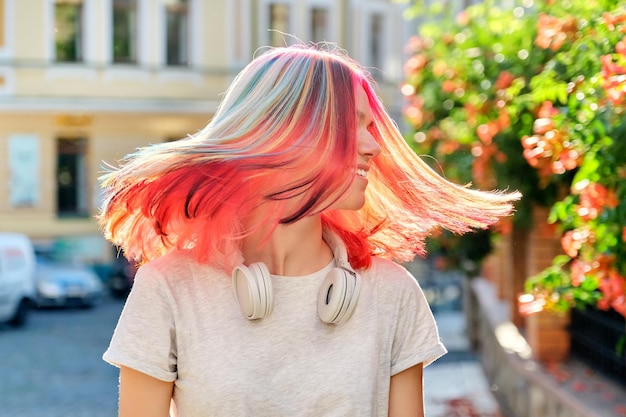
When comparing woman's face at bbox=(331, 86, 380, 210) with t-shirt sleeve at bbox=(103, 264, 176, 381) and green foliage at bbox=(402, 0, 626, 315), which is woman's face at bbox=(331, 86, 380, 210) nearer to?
t-shirt sleeve at bbox=(103, 264, 176, 381)

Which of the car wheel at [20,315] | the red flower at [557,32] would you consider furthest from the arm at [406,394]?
the car wheel at [20,315]

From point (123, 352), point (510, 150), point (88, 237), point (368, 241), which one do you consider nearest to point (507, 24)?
point (510, 150)

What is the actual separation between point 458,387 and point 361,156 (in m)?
8.67

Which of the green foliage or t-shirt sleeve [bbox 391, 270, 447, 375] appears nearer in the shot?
t-shirt sleeve [bbox 391, 270, 447, 375]

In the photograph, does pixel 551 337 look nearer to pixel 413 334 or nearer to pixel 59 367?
pixel 413 334

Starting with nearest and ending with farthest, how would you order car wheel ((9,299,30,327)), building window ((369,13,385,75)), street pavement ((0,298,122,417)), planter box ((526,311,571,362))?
planter box ((526,311,571,362)), street pavement ((0,298,122,417)), car wheel ((9,299,30,327)), building window ((369,13,385,75))

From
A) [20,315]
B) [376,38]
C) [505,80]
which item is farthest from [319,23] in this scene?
[505,80]

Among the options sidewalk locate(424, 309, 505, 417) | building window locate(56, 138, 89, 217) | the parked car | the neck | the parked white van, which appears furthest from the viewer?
building window locate(56, 138, 89, 217)

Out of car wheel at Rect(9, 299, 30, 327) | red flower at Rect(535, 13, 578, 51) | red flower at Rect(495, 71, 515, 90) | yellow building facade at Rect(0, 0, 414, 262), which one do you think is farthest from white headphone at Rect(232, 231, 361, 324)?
yellow building facade at Rect(0, 0, 414, 262)

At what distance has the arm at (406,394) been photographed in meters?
2.03

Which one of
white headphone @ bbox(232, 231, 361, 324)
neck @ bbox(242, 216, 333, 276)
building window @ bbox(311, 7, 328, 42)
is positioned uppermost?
building window @ bbox(311, 7, 328, 42)

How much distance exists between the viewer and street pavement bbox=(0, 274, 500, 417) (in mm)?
10031

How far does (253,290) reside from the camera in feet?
6.22

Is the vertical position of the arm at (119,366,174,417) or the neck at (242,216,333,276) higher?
the neck at (242,216,333,276)
